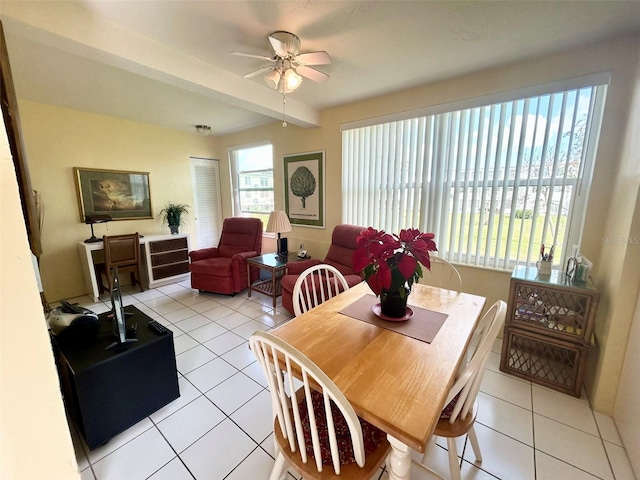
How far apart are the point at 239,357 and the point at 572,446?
7.31ft

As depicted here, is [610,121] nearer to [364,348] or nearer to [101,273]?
[364,348]

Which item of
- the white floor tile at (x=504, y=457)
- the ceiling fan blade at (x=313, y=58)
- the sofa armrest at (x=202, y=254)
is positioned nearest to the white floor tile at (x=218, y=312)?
the sofa armrest at (x=202, y=254)

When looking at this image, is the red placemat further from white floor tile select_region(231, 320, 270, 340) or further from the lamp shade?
the lamp shade

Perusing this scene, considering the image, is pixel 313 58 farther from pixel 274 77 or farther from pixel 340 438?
pixel 340 438

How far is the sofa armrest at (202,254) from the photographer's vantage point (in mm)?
3721

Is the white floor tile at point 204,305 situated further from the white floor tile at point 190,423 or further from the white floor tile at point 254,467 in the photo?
the white floor tile at point 254,467

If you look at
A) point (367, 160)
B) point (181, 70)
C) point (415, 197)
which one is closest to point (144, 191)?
point (181, 70)

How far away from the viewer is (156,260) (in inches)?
151

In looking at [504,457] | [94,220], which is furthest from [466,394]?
[94,220]

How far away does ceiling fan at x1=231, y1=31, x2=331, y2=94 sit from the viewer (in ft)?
5.54

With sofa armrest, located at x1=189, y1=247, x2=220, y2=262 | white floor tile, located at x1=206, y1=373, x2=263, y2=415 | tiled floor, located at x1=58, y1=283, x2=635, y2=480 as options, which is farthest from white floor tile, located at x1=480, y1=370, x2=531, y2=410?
sofa armrest, located at x1=189, y1=247, x2=220, y2=262

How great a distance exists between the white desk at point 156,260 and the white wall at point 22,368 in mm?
3626

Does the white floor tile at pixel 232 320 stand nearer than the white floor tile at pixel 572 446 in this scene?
No

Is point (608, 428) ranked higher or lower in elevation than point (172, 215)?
lower
